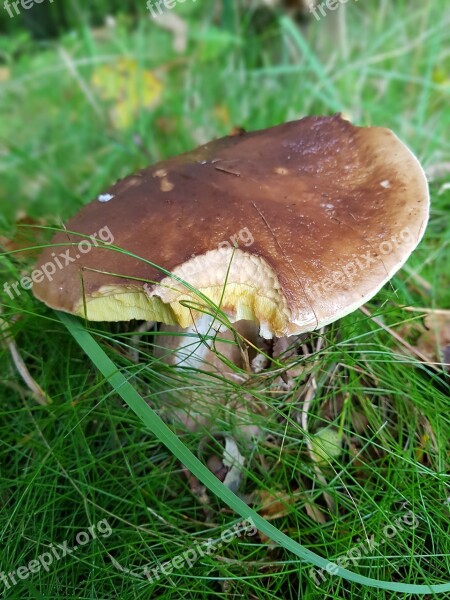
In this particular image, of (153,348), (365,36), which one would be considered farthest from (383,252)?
(365,36)

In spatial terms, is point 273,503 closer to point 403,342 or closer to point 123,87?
point 403,342

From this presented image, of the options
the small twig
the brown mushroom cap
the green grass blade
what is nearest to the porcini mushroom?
the brown mushroom cap

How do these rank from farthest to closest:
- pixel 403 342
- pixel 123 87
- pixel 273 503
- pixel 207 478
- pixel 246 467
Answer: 1. pixel 123 87
2. pixel 403 342
3. pixel 246 467
4. pixel 273 503
5. pixel 207 478

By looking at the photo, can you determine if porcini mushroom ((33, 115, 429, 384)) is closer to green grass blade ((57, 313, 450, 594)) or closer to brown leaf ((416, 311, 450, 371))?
green grass blade ((57, 313, 450, 594))

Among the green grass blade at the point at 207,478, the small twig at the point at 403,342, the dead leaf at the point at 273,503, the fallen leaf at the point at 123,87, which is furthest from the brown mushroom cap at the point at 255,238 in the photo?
the fallen leaf at the point at 123,87

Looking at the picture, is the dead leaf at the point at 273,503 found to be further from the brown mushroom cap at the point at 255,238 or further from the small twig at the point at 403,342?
the small twig at the point at 403,342

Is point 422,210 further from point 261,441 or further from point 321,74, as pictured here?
point 321,74

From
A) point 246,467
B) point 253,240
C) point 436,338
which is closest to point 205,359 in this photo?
point 246,467

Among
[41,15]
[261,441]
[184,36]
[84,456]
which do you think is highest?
[41,15]
